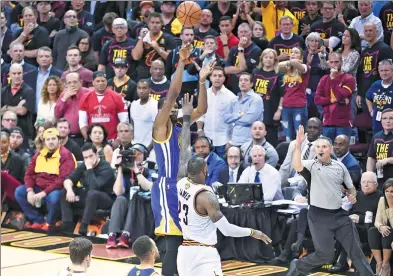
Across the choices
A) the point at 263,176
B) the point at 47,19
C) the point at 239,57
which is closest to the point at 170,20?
the point at 239,57

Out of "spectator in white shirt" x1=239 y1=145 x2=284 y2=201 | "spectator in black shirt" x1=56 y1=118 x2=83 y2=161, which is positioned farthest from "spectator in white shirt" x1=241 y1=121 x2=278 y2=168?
"spectator in black shirt" x1=56 y1=118 x2=83 y2=161

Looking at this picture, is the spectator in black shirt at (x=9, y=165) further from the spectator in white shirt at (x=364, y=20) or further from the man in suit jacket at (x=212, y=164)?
the spectator in white shirt at (x=364, y=20)

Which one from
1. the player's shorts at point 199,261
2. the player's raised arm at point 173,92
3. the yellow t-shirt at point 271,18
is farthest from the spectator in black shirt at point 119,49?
the player's shorts at point 199,261

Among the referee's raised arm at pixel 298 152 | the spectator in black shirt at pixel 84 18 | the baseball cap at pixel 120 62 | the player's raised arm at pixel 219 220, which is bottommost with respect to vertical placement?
the player's raised arm at pixel 219 220

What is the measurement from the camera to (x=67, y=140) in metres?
16.3

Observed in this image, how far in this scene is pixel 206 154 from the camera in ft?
46.1

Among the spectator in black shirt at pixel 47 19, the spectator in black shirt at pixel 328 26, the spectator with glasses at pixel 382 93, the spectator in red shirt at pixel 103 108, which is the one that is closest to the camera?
the spectator with glasses at pixel 382 93

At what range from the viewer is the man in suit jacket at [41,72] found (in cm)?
1825

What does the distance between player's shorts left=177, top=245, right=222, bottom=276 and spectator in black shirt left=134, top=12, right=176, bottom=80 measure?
867cm

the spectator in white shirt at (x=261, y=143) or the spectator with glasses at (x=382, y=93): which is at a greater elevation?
the spectator with glasses at (x=382, y=93)

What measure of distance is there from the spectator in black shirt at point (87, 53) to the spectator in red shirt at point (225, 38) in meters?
2.69

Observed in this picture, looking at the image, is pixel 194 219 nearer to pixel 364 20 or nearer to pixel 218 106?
pixel 218 106

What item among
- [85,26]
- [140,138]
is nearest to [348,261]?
[140,138]

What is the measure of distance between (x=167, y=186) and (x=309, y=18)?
8472mm
